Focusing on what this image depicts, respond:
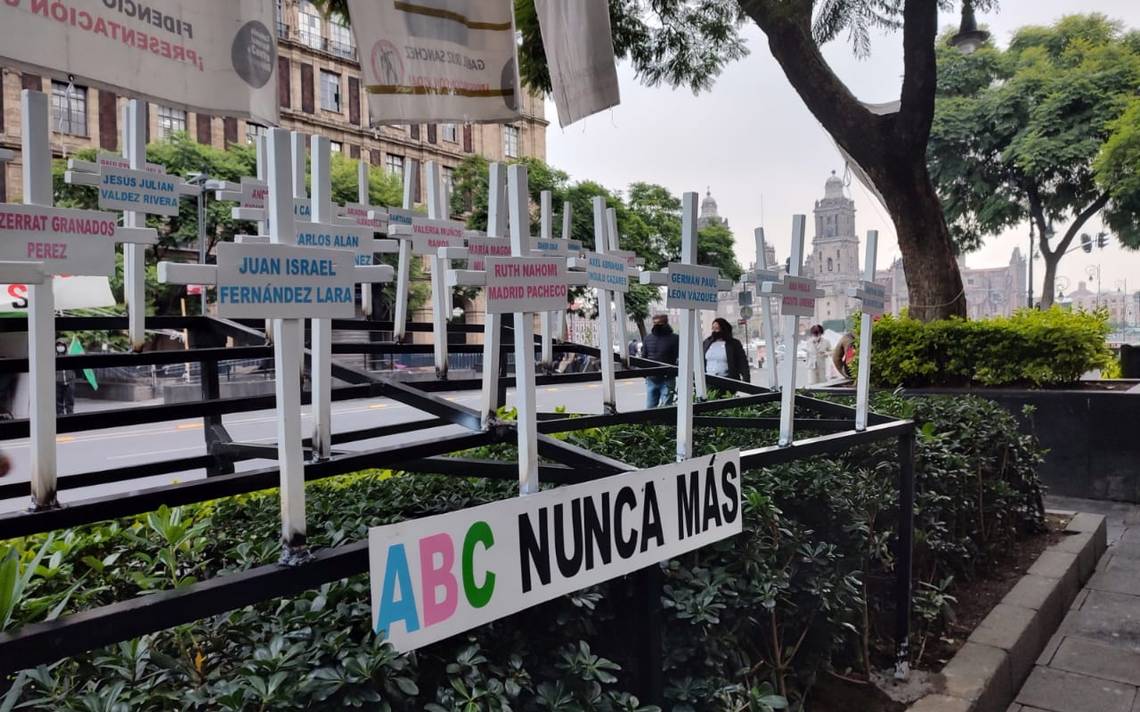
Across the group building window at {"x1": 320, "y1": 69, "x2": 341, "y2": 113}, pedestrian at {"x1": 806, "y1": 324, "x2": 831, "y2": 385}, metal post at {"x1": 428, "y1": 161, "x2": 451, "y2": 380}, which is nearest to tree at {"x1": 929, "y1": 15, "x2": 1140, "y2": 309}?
pedestrian at {"x1": 806, "y1": 324, "x2": 831, "y2": 385}

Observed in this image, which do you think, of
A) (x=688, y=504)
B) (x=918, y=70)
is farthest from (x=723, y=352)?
(x=688, y=504)

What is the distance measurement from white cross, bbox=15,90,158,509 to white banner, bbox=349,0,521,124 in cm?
157

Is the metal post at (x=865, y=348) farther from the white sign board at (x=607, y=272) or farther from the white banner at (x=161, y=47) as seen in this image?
the white banner at (x=161, y=47)

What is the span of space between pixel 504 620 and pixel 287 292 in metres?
0.90

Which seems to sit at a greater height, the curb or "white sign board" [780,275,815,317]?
"white sign board" [780,275,815,317]

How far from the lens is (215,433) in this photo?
3148 millimetres

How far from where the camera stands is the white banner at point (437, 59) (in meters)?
3.07

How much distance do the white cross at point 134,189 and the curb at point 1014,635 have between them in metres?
2.97

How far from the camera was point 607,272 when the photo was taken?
112 inches

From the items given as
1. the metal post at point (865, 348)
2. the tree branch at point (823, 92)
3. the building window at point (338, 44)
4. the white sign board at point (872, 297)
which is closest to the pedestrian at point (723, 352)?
the tree branch at point (823, 92)

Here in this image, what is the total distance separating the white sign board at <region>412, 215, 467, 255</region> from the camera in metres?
3.00

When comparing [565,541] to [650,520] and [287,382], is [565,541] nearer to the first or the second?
[650,520]

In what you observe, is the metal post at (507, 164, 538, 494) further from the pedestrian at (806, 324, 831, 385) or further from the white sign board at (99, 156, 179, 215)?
the pedestrian at (806, 324, 831, 385)

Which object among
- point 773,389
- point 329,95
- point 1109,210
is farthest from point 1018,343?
point 329,95
